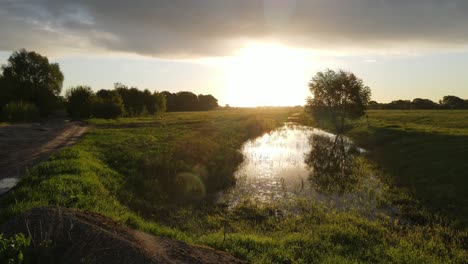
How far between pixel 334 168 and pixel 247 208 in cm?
1540

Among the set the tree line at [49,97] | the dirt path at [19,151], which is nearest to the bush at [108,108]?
the tree line at [49,97]

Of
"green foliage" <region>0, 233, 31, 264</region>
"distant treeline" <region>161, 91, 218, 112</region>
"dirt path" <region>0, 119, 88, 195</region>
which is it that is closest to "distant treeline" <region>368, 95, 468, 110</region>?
"distant treeline" <region>161, 91, 218, 112</region>

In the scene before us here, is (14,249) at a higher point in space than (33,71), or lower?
lower

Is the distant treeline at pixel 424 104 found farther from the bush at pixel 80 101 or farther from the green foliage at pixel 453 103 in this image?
the bush at pixel 80 101

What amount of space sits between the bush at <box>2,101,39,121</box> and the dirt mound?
1966 inches

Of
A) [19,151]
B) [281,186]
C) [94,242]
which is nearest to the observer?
[94,242]

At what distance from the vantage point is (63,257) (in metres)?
8.06

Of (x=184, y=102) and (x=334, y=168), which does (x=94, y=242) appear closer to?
(x=334, y=168)

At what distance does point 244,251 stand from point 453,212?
1243 cm

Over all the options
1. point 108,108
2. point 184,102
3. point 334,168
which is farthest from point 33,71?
point 334,168

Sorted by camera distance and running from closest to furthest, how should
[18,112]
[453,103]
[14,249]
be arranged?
[14,249], [18,112], [453,103]

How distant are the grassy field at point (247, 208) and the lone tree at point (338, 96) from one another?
32.9m

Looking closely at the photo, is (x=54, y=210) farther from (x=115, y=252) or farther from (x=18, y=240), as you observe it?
(x=115, y=252)

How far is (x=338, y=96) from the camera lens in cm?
6331
